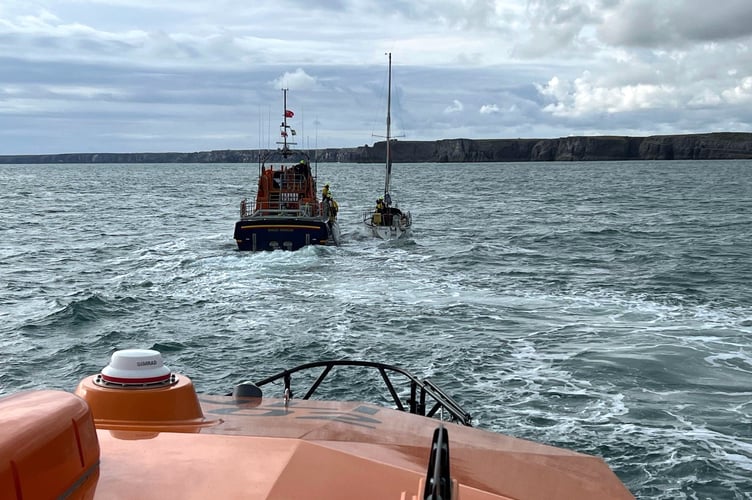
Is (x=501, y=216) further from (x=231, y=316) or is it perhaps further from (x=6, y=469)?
(x=6, y=469)

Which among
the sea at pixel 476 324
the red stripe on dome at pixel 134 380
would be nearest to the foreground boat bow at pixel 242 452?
the red stripe on dome at pixel 134 380

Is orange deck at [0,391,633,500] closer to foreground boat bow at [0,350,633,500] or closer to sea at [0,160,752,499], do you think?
foreground boat bow at [0,350,633,500]

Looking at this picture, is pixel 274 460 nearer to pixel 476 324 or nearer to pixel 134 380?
pixel 134 380

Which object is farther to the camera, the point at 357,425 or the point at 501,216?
the point at 501,216

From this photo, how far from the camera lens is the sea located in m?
12.2

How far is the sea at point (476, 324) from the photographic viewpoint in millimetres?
12188

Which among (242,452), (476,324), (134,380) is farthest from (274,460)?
(476,324)

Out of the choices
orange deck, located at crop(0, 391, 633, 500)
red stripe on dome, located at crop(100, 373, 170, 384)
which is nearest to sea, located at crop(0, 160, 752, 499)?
orange deck, located at crop(0, 391, 633, 500)

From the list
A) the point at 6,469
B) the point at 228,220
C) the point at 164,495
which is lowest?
the point at 228,220

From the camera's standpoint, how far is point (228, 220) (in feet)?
177

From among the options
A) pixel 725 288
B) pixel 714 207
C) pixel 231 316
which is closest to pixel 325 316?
pixel 231 316

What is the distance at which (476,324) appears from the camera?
18.9 m

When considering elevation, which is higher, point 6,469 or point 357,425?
point 6,469

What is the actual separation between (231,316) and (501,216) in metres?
40.6
